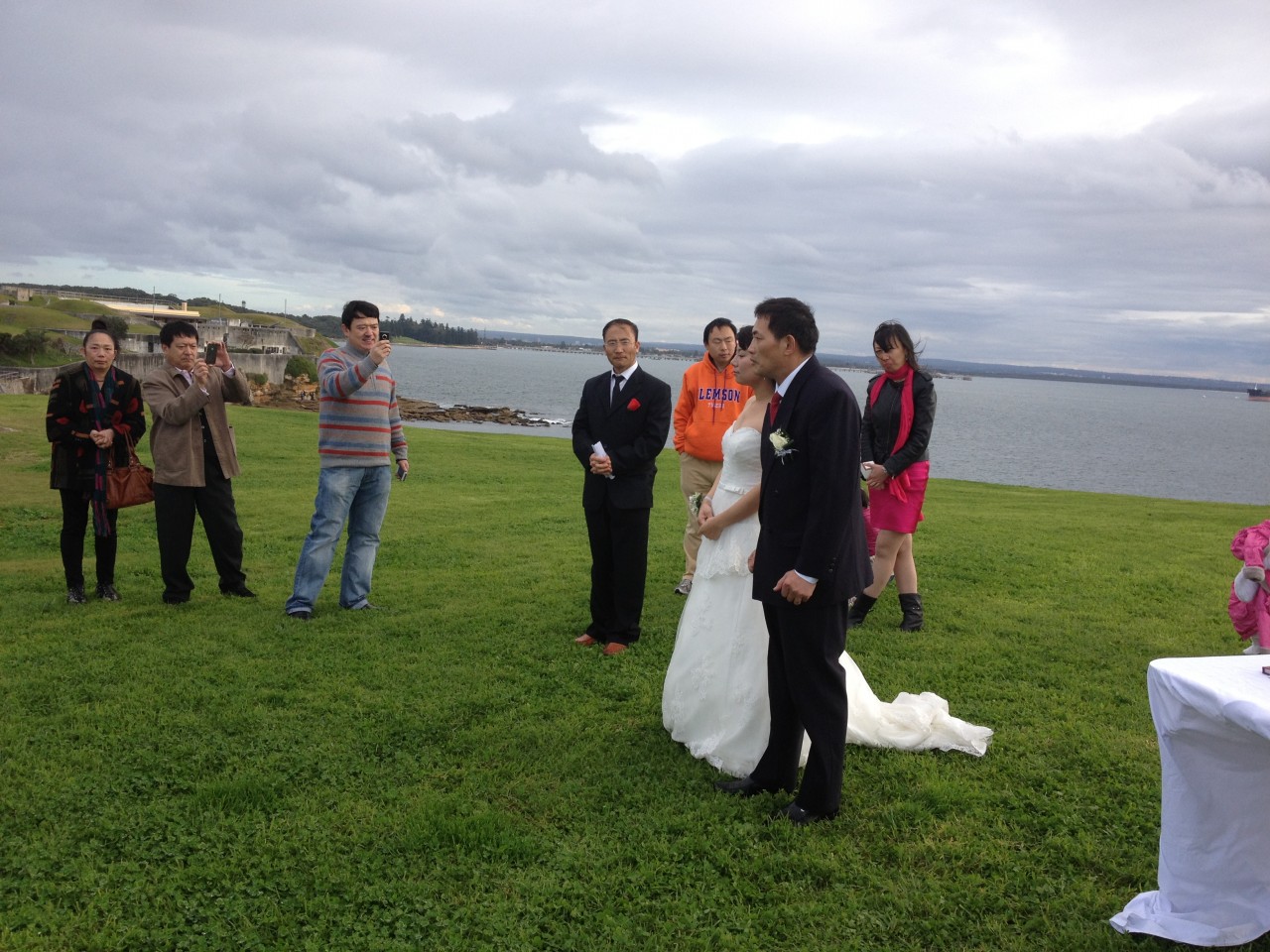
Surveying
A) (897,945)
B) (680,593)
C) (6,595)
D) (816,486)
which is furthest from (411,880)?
(6,595)

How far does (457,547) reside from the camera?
10.7m

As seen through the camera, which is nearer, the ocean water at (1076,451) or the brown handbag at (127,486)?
the brown handbag at (127,486)

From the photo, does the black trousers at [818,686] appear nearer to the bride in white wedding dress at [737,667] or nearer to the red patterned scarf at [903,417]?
the bride in white wedding dress at [737,667]

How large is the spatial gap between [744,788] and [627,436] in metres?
3.19

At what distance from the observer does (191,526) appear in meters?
7.79

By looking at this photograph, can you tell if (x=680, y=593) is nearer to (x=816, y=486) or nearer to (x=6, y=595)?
(x=816, y=486)

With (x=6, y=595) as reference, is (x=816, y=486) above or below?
above

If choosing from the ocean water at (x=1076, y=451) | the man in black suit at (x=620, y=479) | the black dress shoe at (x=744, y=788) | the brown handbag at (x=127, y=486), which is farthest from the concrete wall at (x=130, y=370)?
the black dress shoe at (x=744, y=788)

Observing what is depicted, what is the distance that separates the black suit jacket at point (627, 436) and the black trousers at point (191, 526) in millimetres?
3427

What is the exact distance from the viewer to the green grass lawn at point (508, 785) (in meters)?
3.52

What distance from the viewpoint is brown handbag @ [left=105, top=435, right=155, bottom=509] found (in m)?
7.69

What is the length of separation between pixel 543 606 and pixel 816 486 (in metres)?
4.55

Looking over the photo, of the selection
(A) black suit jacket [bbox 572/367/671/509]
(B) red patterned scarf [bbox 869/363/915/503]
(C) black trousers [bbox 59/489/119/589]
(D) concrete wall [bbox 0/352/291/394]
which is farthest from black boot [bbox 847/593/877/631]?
(D) concrete wall [bbox 0/352/291/394]

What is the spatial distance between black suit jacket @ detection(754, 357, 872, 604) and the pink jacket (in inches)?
102
